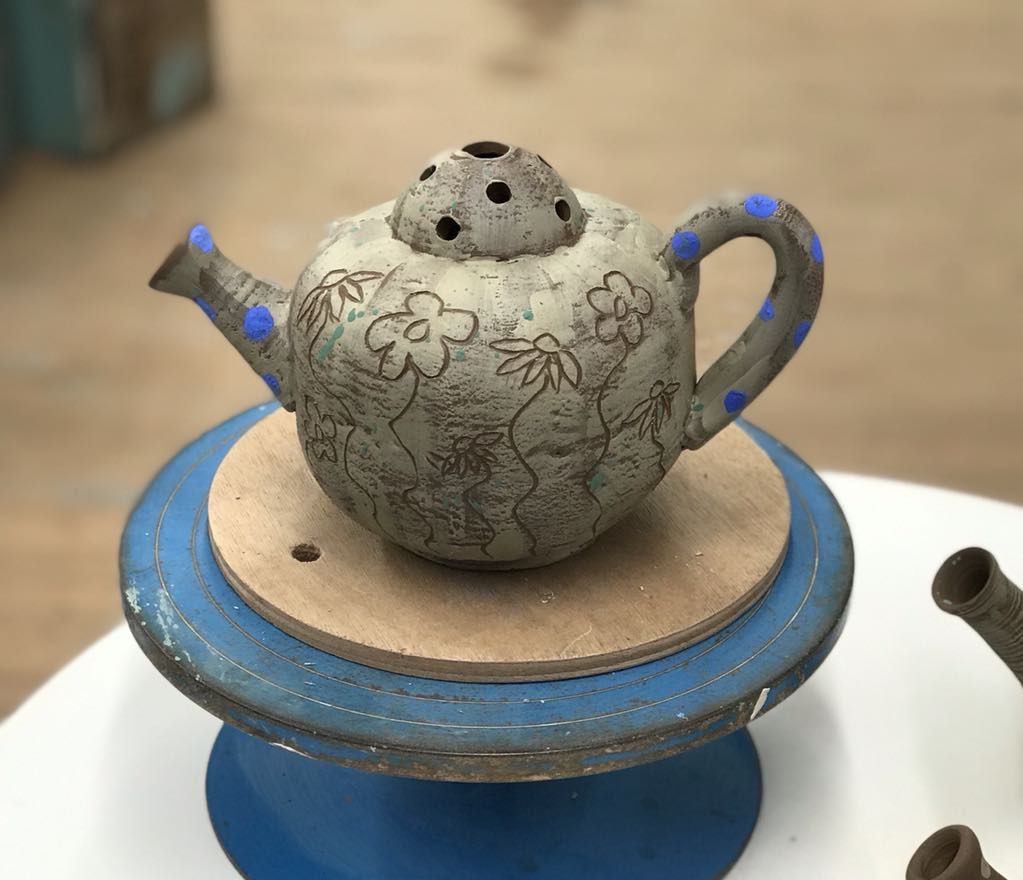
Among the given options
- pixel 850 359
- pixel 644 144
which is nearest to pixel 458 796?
pixel 850 359

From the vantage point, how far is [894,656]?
1.15 m

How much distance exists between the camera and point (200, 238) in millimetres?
910

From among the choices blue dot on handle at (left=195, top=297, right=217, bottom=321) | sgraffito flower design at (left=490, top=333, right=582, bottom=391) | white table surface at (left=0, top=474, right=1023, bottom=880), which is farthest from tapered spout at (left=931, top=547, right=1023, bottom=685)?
blue dot on handle at (left=195, top=297, right=217, bottom=321)

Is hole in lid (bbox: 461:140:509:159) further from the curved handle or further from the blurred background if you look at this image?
the blurred background

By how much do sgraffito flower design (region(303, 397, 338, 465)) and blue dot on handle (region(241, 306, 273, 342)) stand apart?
0.22 ft

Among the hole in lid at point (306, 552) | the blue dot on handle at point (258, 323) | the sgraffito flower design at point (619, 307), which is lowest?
the hole in lid at point (306, 552)

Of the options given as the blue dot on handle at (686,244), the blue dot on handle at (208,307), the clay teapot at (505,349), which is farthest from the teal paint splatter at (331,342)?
the blue dot on handle at (686,244)

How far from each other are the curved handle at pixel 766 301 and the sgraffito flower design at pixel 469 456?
154mm

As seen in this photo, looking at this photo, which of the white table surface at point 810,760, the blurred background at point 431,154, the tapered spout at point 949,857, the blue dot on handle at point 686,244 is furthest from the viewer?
the blurred background at point 431,154

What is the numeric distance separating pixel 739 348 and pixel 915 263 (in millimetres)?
1810

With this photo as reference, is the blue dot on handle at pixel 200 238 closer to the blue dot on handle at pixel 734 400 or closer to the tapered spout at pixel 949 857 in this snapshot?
the blue dot on handle at pixel 734 400

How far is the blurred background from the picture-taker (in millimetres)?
2105

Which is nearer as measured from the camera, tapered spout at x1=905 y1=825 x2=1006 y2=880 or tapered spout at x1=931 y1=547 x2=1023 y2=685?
tapered spout at x1=905 y1=825 x2=1006 y2=880

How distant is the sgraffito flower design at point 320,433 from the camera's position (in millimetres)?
857
